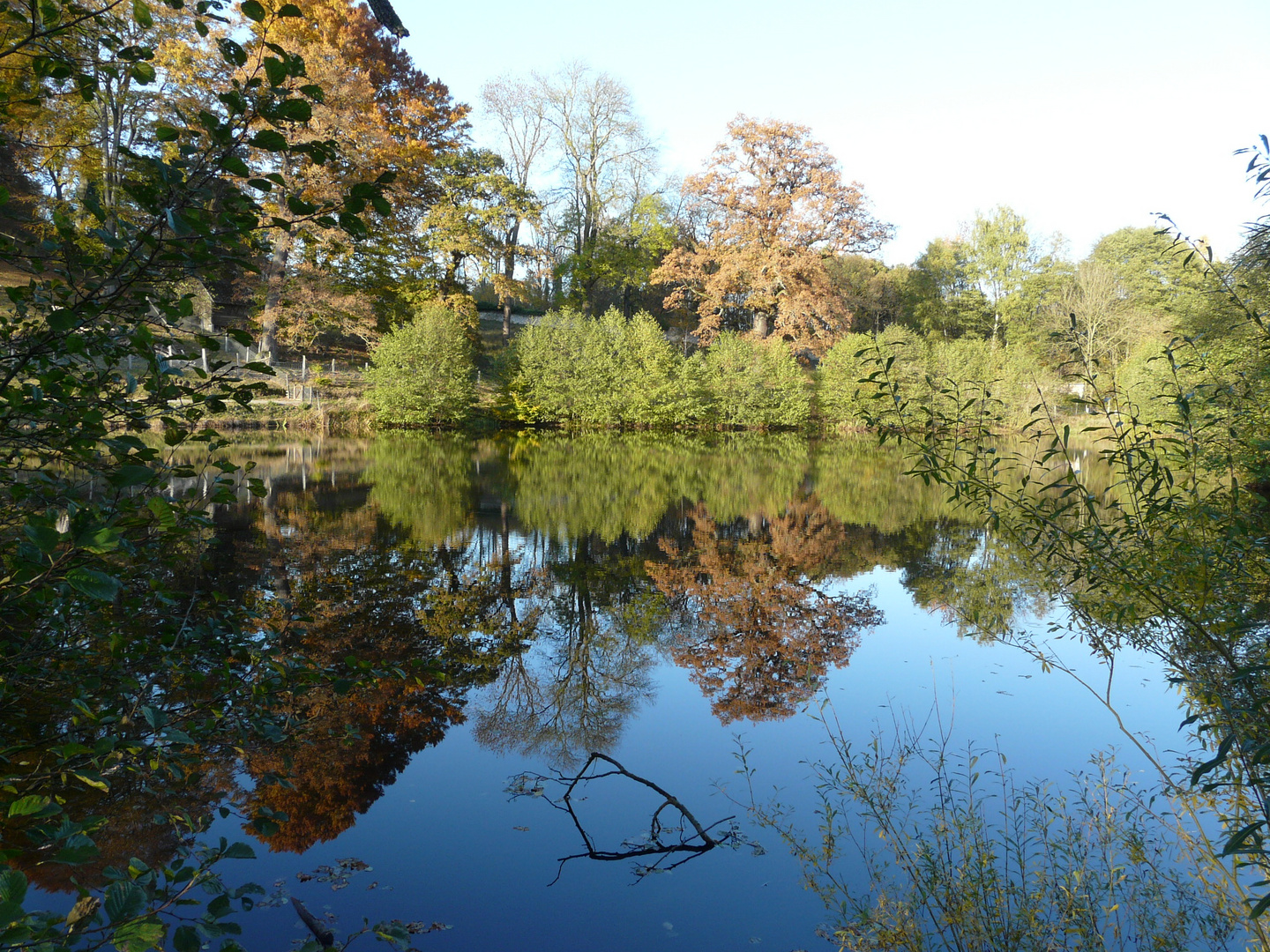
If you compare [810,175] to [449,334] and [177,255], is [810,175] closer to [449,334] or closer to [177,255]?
[449,334]

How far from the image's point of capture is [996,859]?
3.31 m

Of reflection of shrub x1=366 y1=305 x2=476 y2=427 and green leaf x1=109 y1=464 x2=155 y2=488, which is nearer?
green leaf x1=109 y1=464 x2=155 y2=488

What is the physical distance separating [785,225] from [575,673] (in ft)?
86.8

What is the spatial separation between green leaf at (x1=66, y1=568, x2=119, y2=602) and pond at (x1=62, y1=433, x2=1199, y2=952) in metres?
0.97

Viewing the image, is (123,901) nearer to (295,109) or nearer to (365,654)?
(295,109)

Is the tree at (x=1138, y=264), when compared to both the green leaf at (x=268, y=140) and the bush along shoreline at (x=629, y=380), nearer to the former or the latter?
the bush along shoreline at (x=629, y=380)

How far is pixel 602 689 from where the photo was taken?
18.1ft

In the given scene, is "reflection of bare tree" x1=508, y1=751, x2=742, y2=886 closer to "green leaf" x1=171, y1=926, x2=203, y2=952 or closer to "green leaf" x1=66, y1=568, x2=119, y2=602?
"green leaf" x1=171, y1=926, x2=203, y2=952

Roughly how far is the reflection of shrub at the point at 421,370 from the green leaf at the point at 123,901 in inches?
957

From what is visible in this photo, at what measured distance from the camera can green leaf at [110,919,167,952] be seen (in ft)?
3.85

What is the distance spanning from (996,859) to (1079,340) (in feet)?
7.14

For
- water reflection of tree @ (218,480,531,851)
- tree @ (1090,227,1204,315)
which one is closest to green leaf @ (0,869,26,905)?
water reflection of tree @ (218,480,531,851)

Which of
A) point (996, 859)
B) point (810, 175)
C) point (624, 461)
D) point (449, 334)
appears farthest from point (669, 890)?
point (810, 175)

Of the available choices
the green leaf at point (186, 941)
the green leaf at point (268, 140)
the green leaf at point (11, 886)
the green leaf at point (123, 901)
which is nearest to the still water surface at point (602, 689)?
the green leaf at point (186, 941)
